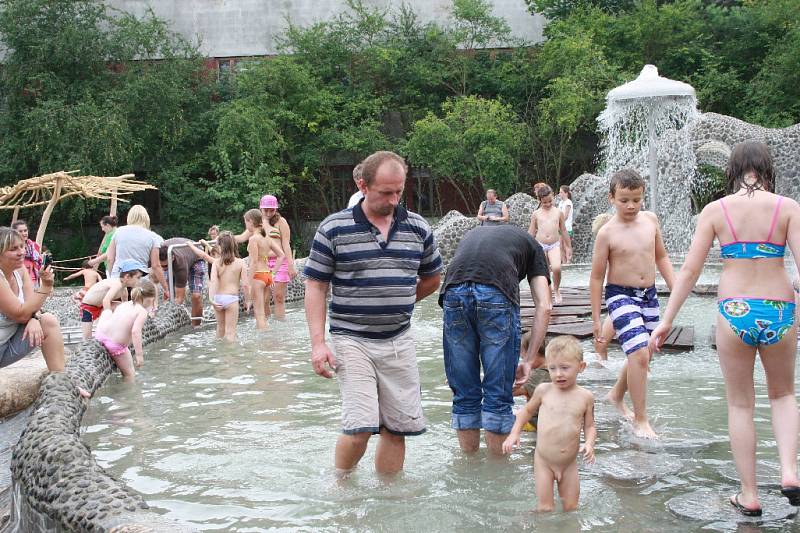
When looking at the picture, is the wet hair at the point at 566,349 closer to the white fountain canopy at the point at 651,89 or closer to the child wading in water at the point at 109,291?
the child wading in water at the point at 109,291

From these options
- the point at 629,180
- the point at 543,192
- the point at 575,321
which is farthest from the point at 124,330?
the point at 543,192

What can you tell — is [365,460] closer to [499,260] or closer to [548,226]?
[499,260]

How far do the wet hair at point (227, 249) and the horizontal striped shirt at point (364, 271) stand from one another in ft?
21.0

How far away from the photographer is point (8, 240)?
7.00 meters

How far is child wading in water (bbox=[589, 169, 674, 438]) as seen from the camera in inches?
237

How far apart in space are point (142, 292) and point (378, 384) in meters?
4.95

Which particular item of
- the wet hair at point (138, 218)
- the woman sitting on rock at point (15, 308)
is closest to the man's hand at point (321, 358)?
the woman sitting on rock at point (15, 308)

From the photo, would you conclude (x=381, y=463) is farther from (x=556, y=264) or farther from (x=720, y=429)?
(x=556, y=264)

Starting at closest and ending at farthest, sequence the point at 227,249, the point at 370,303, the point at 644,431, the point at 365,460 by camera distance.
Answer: the point at 370,303 → the point at 365,460 → the point at 644,431 → the point at 227,249

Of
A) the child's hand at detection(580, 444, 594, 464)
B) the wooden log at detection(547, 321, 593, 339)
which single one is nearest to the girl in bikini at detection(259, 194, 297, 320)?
the wooden log at detection(547, 321, 593, 339)

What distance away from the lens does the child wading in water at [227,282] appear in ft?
36.6

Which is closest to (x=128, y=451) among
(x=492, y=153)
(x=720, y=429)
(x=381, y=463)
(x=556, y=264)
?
Result: (x=381, y=463)

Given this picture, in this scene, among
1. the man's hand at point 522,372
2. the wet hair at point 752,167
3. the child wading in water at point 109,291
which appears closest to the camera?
the wet hair at point 752,167

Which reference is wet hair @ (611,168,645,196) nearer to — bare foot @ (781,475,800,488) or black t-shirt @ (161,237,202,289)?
bare foot @ (781,475,800,488)
